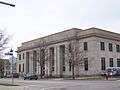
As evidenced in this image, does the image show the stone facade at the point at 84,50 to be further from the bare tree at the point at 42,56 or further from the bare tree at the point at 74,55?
the bare tree at the point at 74,55

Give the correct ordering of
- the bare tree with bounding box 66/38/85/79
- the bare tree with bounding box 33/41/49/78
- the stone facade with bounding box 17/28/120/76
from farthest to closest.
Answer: the bare tree with bounding box 33/41/49/78, the stone facade with bounding box 17/28/120/76, the bare tree with bounding box 66/38/85/79

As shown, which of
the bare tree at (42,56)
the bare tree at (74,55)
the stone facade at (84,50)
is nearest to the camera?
the bare tree at (74,55)

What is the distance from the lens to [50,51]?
8425 centimetres

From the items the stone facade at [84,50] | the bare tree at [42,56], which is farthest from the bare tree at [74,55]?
the bare tree at [42,56]

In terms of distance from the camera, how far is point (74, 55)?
6488cm

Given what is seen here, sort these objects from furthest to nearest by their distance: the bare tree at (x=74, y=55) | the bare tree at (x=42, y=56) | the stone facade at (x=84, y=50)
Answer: the bare tree at (x=42, y=56) → the stone facade at (x=84, y=50) → the bare tree at (x=74, y=55)

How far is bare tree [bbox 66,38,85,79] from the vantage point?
63.2 meters

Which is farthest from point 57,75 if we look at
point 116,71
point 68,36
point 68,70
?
point 116,71

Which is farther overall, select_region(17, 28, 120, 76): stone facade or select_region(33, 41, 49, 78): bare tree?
select_region(33, 41, 49, 78): bare tree

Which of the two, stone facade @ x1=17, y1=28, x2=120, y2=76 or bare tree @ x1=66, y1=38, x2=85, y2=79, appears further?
stone facade @ x1=17, y1=28, x2=120, y2=76

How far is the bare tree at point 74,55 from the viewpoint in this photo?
63.2 metres

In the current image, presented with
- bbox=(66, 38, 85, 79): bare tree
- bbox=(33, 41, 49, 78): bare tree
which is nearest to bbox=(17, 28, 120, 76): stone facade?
bbox=(33, 41, 49, 78): bare tree

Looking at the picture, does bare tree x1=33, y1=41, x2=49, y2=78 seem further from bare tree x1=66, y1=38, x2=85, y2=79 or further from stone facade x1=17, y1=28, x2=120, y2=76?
bare tree x1=66, y1=38, x2=85, y2=79

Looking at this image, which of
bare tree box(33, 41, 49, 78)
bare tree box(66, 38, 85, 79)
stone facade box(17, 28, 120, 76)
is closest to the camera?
bare tree box(66, 38, 85, 79)
